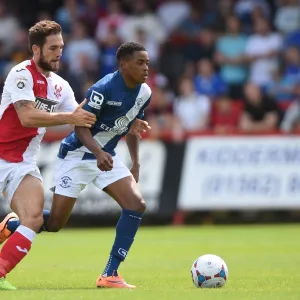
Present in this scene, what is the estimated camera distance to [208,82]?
18516 mm

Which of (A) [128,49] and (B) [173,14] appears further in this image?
(B) [173,14]

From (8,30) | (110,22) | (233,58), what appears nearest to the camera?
(233,58)

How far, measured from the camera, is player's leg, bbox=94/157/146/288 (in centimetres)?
830

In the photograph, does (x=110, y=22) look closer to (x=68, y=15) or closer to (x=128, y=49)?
(x=68, y=15)

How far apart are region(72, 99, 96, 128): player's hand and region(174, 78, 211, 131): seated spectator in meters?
9.51

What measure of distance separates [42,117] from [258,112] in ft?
32.0

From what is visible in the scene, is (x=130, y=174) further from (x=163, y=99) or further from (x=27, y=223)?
(x=163, y=99)

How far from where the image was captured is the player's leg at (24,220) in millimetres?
7969

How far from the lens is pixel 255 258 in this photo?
1122cm

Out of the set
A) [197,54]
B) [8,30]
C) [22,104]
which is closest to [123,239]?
[22,104]

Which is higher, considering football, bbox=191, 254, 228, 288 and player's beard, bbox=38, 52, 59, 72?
player's beard, bbox=38, 52, 59, 72

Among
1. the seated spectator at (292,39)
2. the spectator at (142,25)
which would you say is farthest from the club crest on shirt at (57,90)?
the spectator at (142,25)

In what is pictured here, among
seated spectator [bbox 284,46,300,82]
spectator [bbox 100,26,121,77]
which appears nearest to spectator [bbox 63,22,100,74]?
spectator [bbox 100,26,121,77]

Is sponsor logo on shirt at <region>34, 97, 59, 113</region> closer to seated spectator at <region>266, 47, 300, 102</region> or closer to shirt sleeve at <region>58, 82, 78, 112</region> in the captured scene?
shirt sleeve at <region>58, 82, 78, 112</region>
